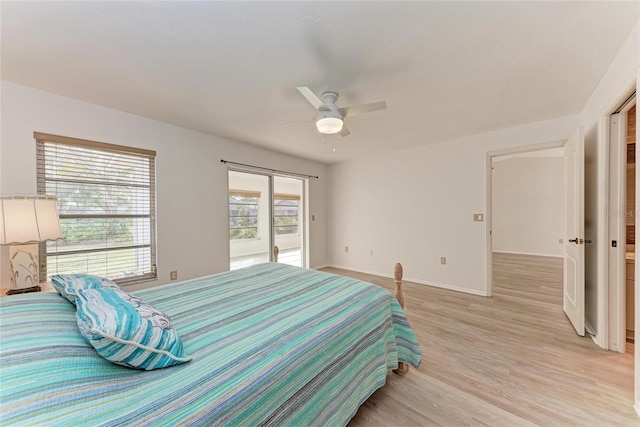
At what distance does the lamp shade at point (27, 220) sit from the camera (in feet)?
5.28

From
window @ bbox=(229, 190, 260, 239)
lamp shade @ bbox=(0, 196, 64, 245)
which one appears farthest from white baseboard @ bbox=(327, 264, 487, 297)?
lamp shade @ bbox=(0, 196, 64, 245)

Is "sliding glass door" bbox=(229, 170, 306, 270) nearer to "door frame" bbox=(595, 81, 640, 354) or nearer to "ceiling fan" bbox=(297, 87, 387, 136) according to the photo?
"ceiling fan" bbox=(297, 87, 387, 136)

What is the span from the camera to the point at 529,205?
20.6ft

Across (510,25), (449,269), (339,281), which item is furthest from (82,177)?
(449,269)

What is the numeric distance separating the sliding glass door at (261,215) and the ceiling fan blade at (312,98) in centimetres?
249

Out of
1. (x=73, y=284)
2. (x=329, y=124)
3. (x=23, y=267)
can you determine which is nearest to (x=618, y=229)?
(x=329, y=124)

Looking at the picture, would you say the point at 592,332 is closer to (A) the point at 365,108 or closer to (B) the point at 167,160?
(A) the point at 365,108

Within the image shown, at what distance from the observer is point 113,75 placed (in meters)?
2.00

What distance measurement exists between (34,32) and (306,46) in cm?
171

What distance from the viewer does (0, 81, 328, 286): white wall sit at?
7.09 feet

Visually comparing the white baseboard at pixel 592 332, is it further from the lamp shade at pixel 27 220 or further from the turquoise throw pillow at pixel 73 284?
the lamp shade at pixel 27 220

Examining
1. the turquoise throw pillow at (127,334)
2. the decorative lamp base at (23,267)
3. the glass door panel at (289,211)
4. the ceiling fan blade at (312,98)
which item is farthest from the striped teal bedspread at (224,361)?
the glass door panel at (289,211)

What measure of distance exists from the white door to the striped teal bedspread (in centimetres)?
193

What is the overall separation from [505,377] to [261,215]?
4.13 m
